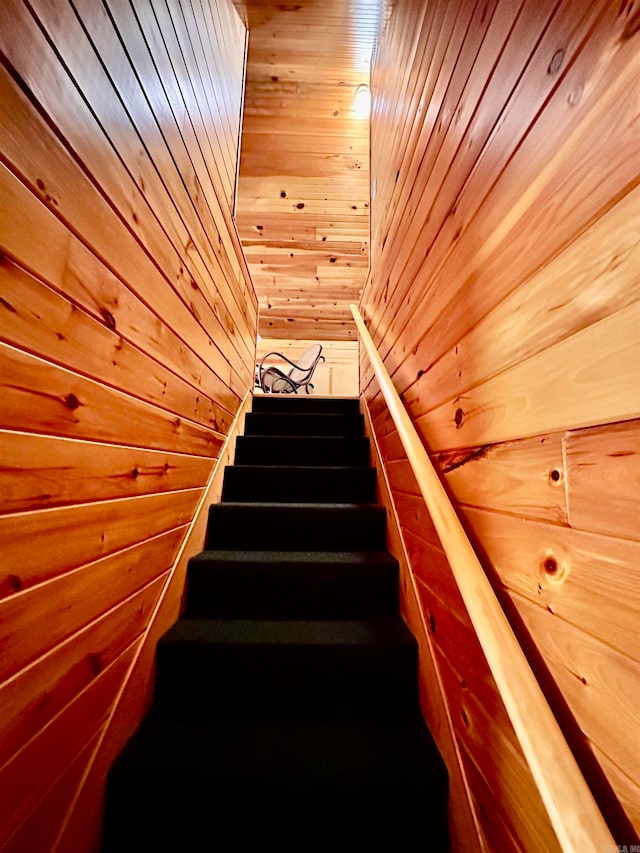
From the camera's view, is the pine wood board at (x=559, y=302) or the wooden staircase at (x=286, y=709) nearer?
the pine wood board at (x=559, y=302)

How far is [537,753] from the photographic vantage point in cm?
56

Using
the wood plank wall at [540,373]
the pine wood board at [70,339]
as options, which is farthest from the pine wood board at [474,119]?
the pine wood board at [70,339]

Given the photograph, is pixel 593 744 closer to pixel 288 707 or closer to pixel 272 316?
pixel 288 707

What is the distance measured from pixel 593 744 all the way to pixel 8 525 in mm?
1056

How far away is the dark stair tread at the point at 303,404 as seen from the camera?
290 centimetres

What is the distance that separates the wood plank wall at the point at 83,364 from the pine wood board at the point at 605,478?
100 cm

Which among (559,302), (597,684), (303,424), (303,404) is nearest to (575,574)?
(597,684)

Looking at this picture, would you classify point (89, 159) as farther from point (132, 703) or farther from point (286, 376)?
point (286, 376)

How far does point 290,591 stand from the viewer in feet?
4.73

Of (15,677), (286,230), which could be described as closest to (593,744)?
(15,677)

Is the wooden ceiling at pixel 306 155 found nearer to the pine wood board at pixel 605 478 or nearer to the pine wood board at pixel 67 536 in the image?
the pine wood board at pixel 605 478

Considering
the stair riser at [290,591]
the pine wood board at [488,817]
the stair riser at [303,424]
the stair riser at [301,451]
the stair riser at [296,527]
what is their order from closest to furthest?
the pine wood board at [488,817] < the stair riser at [290,591] < the stair riser at [296,527] < the stair riser at [301,451] < the stair riser at [303,424]

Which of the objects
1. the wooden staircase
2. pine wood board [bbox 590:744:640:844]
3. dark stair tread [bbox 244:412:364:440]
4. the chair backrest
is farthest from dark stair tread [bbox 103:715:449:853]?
the chair backrest

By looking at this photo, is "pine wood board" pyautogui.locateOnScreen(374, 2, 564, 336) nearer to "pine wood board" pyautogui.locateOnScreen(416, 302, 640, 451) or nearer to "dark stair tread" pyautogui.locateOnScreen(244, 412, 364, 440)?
"pine wood board" pyautogui.locateOnScreen(416, 302, 640, 451)
